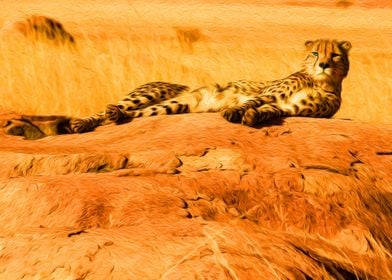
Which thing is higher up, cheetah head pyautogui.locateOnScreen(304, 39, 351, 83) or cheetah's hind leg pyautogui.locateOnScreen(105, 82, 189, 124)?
cheetah head pyautogui.locateOnScreen(304, 39, 351, 83)

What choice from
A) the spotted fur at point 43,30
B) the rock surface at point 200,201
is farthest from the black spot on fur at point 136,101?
the spotted fur at point 43,30

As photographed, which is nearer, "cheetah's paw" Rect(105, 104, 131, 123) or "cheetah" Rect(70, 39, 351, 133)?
"cheetah's paw" Rect(105, 104, 131, 123)

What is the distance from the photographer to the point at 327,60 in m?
7.04

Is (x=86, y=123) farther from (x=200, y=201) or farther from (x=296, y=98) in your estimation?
(x=200, y=201)

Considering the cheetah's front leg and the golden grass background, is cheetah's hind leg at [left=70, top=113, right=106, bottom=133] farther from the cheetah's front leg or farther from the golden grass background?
the cheetah's front leg

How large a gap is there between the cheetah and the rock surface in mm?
697

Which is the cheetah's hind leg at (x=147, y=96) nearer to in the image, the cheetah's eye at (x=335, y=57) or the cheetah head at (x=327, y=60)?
the cheetah head at (x=327, y=60)

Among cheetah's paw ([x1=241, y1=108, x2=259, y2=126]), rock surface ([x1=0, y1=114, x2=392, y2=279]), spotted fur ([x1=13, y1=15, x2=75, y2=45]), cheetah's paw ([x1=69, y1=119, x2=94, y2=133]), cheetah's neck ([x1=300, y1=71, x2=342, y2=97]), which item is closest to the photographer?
rock surface ([x1=0, y1=114, x2=392, y2=279])

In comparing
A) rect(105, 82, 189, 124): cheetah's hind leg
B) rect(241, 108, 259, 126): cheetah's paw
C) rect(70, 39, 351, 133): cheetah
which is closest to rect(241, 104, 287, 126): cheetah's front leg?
rect(241, 108, 259, 126): cheetah's paw

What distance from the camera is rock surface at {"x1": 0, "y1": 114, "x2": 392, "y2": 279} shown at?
3461 millimetres

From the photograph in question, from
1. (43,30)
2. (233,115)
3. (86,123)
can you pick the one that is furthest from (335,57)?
(43,30)

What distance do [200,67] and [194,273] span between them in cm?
671

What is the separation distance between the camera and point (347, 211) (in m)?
4.54

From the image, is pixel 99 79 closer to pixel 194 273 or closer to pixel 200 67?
pixel 200 67
